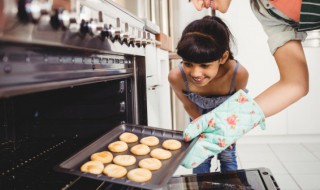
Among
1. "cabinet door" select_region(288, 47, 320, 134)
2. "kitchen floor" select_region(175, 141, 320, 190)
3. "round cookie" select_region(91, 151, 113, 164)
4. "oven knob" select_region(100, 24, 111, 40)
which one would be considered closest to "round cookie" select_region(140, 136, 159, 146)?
"round cookie" select_region(91, 151, 113, 164)

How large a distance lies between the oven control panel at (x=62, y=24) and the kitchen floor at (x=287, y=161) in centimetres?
156

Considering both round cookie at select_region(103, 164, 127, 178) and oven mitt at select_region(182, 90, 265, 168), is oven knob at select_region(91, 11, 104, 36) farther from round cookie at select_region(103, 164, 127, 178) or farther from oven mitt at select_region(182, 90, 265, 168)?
oven mitt at select_region(182, 90, 265, 168)

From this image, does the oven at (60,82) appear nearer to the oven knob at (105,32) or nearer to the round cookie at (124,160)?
the oven knob at (105,32)

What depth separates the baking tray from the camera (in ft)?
2.45

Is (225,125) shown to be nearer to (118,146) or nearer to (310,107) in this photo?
(118,146)

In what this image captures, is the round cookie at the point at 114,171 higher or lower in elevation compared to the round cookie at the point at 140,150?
lower

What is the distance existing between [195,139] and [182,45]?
55 centimetres

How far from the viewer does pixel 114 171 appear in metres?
0.88

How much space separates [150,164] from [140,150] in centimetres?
10

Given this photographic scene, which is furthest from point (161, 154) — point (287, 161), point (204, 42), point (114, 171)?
point (287, 161)

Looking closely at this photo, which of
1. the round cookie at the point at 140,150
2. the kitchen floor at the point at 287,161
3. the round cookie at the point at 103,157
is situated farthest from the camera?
the kitchen floor at the point at 287,161

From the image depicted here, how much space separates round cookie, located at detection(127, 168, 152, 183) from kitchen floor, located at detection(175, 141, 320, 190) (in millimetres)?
1367

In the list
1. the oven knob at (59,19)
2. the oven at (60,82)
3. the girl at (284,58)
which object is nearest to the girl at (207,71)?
the oven at (60,82)

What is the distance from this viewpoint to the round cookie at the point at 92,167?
83cm
